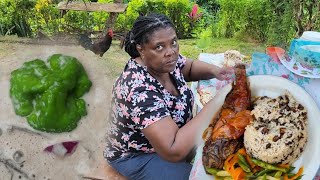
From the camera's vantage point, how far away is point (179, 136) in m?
1.79

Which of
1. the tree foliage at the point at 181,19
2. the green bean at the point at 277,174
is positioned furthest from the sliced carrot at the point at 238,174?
the tree foliage at the point at 181,19

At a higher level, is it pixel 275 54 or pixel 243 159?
pixel 275 54

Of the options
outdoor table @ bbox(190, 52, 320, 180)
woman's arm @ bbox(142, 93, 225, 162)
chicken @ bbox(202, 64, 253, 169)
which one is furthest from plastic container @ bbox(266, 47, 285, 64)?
woman's arm @ bbox(142, 93, 225, 162)

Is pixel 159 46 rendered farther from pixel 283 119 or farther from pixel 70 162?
pixel 70 162

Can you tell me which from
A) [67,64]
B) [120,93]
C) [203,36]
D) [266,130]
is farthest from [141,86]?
[203,36]

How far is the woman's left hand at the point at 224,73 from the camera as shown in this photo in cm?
211

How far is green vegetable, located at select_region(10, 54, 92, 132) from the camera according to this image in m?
2.66

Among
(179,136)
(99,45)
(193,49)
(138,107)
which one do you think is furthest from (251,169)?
(193,49)

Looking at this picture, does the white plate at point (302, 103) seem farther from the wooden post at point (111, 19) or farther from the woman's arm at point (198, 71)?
the wooden post at point (111, 19)

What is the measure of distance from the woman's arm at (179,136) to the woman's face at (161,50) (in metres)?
0.29

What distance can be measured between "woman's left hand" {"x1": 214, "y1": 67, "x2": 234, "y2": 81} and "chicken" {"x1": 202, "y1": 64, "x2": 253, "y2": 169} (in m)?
0.22

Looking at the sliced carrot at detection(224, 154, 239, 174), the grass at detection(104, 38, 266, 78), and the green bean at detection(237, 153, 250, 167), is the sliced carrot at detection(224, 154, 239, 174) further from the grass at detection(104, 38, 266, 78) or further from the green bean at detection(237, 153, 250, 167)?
the grass at detection(104, 38, 266, 78)

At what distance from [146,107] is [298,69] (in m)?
0.64

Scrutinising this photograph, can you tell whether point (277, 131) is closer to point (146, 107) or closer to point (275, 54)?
point (275, 54)
